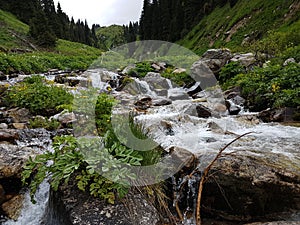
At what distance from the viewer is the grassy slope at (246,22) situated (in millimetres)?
24844

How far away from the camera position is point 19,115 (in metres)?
7.42

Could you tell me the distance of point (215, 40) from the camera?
36406mm

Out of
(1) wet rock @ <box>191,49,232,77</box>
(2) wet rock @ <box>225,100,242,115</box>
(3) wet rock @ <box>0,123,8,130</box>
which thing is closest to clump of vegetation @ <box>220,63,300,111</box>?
(2) wet rock @ <box>225,100,242,115</box>

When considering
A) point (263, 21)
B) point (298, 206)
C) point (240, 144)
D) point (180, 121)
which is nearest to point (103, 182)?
point (298, 206)

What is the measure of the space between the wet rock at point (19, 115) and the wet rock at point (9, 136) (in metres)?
1.53

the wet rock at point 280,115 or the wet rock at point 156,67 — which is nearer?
the wet rock at point 280,115

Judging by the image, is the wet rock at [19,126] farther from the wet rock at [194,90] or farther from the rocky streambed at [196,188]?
the wet rock at [194,90]

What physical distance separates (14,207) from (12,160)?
2.49ft

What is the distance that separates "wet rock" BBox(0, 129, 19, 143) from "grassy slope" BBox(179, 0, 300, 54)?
795 inches

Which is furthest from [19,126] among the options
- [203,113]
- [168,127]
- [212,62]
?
[212,62]

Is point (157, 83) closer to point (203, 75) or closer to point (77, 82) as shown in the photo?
point (203, 75)

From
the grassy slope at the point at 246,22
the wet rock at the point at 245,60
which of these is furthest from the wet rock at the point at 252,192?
the grassy slope at the point at 246,22

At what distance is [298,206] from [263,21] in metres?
29.2

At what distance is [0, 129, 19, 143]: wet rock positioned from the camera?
541 centimetres
